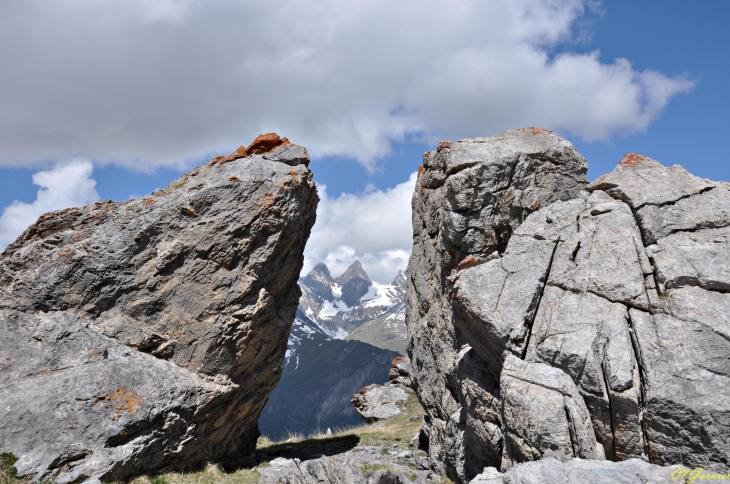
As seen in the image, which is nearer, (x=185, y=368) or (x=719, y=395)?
(x=719, y=395)

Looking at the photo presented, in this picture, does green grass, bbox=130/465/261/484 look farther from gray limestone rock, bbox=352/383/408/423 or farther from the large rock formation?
gray limestone rock, bbox=352/383/408/423

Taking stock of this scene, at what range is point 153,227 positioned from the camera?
20453 mm

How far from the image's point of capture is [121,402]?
17.4 m

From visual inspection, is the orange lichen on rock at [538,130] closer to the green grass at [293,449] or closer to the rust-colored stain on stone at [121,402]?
the green grass at [293,449]

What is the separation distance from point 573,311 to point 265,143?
18.1 meters

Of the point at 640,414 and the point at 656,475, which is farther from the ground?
the point at 640,414

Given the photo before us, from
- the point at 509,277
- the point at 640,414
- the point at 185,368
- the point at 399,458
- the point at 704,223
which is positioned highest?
the point at 704,223

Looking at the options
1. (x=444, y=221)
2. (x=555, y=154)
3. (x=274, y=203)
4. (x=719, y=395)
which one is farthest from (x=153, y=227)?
(x=719, y=395)

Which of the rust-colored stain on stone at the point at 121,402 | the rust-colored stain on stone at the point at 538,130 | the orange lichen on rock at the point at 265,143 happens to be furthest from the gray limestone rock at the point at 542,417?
the orange lichen on rock at the point at 265,143

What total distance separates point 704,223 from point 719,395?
592 cm

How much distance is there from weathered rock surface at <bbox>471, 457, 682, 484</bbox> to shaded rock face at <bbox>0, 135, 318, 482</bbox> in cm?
1317

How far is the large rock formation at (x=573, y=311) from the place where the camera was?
40.2 feet

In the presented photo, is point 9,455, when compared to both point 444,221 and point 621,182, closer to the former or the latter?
point 444,221

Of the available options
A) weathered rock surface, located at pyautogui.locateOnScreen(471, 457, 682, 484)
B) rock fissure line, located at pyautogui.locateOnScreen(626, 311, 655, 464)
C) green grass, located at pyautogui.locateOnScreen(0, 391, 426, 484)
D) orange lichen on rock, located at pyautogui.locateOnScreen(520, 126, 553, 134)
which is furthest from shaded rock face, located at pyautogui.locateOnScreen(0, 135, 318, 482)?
rock fissure line, located at pyautogui.locateOnScreen(626, 311, 655, 464)
